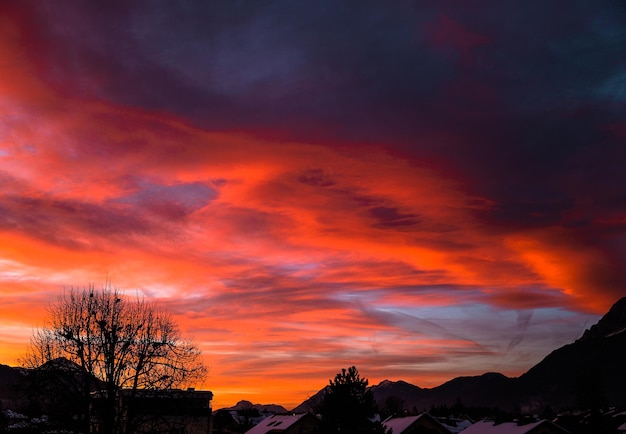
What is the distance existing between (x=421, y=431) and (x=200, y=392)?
35.1 metres

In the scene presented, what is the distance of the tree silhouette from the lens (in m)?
57.6

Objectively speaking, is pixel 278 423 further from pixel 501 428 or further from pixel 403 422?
pixel 501 428

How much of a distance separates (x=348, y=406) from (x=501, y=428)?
40879 mm

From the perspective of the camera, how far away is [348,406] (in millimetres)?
57938

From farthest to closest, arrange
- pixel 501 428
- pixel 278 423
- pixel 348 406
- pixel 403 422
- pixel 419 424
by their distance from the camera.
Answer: pixel 278 423, pixel 403 422, pixel 419 424, pixel 501 428, pixel 348 406

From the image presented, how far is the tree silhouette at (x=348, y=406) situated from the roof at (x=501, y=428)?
107 ft

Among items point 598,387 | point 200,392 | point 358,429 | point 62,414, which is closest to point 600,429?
point 358,429

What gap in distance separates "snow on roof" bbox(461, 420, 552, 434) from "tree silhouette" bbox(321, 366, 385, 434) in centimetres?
3248

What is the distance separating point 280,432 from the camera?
108 m

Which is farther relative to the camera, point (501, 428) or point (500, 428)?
point (500, 428)

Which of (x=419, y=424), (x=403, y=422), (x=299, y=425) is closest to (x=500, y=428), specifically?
(x=419, y=424)

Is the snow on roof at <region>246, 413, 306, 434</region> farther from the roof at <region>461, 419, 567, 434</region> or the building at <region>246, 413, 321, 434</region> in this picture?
the roof at <region>461, 419, 567, 434</region>

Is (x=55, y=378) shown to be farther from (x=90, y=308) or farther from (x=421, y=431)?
(x=421, y=431)

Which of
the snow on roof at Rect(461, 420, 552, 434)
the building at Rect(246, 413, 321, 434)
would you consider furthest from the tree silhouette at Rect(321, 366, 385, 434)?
the building at Rect(246, 413, 321, 434)
